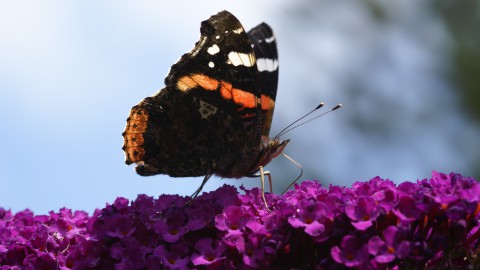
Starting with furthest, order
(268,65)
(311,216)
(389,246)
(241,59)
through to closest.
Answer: (268,65), (241,59), (311,216), (389,246)

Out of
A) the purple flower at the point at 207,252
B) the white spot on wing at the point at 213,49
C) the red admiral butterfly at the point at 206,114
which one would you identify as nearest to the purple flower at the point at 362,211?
the purple flower at the point at 207,252

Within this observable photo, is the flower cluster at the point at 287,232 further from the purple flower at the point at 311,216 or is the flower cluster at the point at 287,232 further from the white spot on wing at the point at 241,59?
the white spot on wing at the point at 241,59

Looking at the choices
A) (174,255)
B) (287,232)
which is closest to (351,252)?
(287,232)

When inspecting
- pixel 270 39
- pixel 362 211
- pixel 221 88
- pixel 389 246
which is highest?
pixel 270 39

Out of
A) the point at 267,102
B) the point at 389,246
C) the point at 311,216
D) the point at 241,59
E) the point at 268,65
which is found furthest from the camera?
the point at 268,65

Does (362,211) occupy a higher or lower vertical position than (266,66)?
lower

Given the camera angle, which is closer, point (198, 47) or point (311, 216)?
point (311, 216)

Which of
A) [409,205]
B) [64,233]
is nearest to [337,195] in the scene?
[409,205]

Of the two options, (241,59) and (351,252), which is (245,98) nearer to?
(241,59)

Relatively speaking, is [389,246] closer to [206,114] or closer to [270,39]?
[206,114]
